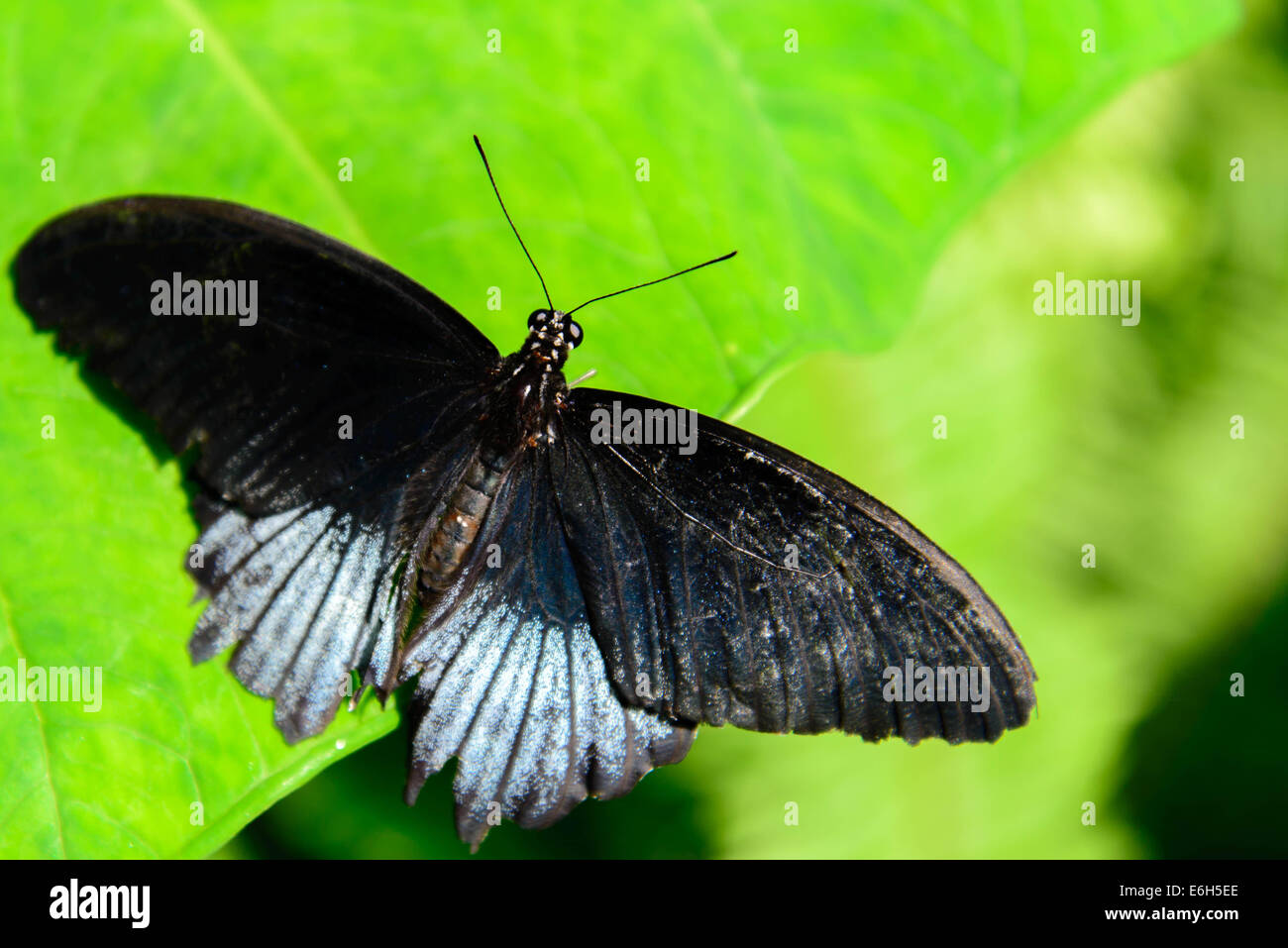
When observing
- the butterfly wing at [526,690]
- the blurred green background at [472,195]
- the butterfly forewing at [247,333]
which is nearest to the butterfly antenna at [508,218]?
the blurred green background at [472,195]

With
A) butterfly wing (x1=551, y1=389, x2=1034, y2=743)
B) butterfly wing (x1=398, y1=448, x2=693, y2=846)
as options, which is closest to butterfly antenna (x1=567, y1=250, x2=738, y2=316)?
butterfly wing (x1=551, y1=389, x2=1034, y2=743)

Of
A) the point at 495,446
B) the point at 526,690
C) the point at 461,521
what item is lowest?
the point at 526,690

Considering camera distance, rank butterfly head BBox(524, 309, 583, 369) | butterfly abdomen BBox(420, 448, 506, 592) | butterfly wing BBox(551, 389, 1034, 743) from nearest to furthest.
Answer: butterfly wing BBox(551, 389, 1034, 743), butterfly head BBox(524, 309, 583, 369), butterfly abdomen BBox(420, 448, 506, 592)

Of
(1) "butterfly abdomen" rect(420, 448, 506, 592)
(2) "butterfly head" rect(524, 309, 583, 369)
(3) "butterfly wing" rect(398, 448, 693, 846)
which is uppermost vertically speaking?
(2) "butterfly head" rect(524, 309, 583, 369)

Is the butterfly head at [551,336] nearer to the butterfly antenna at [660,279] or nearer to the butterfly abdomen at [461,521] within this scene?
the butterfly antenna at [660,279]

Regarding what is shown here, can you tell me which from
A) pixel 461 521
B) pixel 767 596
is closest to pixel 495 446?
pixel 461 521

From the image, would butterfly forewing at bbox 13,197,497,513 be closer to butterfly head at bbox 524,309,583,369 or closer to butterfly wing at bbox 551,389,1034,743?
butterfly head at bbox 524,309,583,369

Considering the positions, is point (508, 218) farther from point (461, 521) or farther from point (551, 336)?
point (461, 521)
